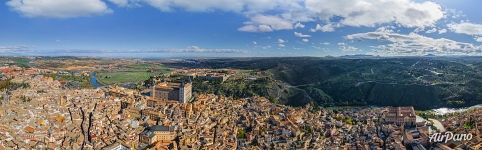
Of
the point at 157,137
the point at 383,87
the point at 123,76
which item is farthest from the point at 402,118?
the point at 123,76

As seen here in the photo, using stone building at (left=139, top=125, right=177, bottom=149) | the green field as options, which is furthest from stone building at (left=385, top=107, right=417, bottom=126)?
the green field

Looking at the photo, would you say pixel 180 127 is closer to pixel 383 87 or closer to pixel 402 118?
pixel 402 118

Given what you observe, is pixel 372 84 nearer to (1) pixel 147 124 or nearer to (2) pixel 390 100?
(2) pixel 390 100

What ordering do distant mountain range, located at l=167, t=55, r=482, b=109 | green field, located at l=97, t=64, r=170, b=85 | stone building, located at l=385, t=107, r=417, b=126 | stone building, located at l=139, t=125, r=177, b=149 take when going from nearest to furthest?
stone building, located at l=139, t=125, r=177, b=149 → stone building, located at l=385, t=107, r=417, b=126 → distant mountain range, located at l=167, t=55, r=482, b=109 → green field, located at l=97, t=64, r=170, b=85

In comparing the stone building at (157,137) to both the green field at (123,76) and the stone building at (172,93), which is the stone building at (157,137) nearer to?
the stone building at (172,93)

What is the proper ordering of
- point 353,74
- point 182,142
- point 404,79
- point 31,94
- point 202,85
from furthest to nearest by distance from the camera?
point 353,74
point 404,79
point 202,85
point 31,94
point 182,142

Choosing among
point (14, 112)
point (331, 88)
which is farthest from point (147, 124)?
point (331, 88)

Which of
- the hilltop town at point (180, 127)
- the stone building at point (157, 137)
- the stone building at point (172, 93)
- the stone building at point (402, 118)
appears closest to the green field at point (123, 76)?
the stone building at point (172, 93)

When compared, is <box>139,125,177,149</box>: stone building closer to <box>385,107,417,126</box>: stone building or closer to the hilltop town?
the hilltop town
